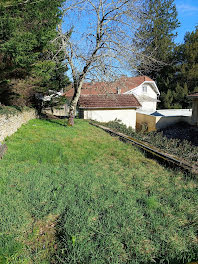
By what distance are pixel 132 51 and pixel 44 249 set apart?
9961mm

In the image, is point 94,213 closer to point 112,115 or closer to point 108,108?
point 108,108

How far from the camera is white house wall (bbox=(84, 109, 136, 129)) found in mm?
18266

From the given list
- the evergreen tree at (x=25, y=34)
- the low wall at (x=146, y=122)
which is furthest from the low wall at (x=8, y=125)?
the low wall at (x=146, y=122)

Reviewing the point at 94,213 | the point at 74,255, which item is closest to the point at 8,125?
the point at 94,213

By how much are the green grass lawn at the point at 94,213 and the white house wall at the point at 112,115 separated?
1298cm

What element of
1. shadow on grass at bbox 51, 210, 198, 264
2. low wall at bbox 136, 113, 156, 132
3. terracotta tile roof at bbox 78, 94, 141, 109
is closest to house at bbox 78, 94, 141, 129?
terracotta tile roof at bbox 78, 94, 141, 109

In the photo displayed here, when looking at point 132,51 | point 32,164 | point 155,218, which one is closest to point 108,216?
point 155,218

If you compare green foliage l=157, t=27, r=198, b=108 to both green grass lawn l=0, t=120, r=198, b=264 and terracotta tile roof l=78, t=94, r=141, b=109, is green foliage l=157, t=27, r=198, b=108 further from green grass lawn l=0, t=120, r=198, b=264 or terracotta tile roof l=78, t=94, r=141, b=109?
green grass lawn l=0, t=120, r=198, b=264

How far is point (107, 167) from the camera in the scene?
17.7 ft

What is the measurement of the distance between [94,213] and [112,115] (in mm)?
16155

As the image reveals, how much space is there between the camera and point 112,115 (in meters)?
18.8

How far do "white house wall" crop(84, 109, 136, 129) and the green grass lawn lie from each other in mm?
12984

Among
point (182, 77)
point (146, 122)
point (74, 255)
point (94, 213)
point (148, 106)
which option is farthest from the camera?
point (182, 77)

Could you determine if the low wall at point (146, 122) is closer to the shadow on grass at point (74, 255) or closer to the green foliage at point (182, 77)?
the green foliage at point (182, 77)
